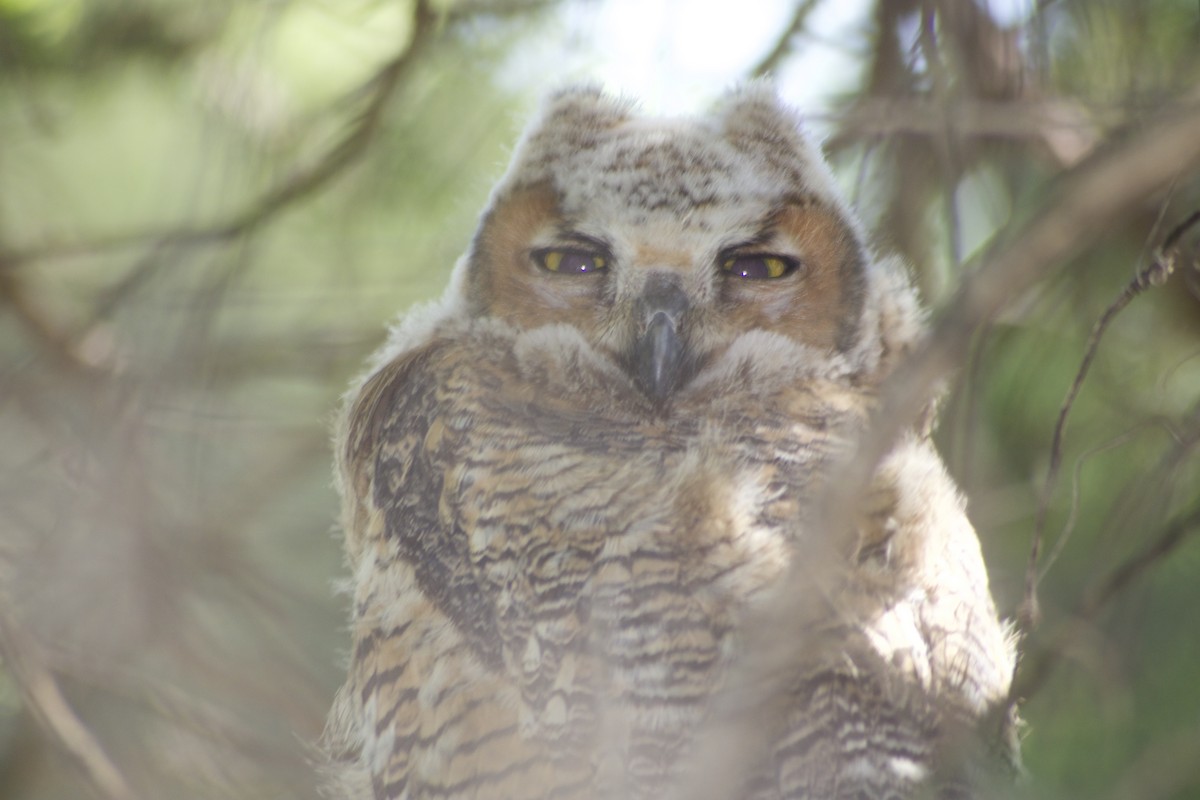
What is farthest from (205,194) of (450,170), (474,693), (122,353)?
(474,693)

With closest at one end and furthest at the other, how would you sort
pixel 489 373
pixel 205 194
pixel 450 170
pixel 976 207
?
pixel 489 373
pixel 205 194
pixel 976 207
pixel 450 170

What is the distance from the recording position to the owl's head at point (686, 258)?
6.45ft

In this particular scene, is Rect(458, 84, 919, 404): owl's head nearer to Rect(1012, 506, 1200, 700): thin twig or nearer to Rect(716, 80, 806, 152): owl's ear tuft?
Rect(716, 80, 806, 152): owl's ear tuft

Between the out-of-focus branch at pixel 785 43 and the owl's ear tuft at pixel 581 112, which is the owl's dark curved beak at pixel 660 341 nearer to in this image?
the owl's ear tuft at pixel 581 112

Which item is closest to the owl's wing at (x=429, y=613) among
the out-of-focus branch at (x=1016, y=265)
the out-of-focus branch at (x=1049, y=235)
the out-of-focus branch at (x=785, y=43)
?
the out-of-focus branch at (x=1016, y=265)

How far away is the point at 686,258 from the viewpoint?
6.53ft

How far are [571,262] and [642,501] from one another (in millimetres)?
555

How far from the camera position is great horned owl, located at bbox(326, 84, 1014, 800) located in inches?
61.7

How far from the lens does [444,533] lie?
5.67 ft

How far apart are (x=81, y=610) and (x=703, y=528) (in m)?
1.50

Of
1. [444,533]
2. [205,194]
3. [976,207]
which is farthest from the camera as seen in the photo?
[976,207]

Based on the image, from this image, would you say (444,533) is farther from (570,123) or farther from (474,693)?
(570,123)

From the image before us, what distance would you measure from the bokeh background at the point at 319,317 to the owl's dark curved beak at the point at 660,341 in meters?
0.51

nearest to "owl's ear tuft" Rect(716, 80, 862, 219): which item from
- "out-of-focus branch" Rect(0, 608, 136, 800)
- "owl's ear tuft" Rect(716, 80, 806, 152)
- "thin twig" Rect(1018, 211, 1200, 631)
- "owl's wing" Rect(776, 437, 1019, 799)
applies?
"owl's ear tuft" Rect(716, 80, 806, 152)
